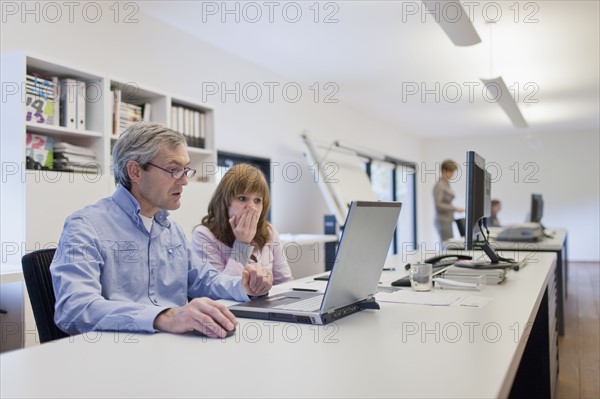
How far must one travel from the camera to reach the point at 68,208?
2793mm

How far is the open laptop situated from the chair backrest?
0.48 metres

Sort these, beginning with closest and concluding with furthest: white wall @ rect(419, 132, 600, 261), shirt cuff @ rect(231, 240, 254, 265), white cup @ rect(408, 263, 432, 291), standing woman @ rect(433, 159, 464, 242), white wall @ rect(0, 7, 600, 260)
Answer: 1. white cup @ rect(408, 263, 432, 291)
2. shirt cuff @ rect(231, 240, 254, 265)
3. white wall @ rect(0, 7, 600, 260)
4. standing woman @ rect(433, 159, 464, 242)
5. white wall @ rect(419, 132, 600, 261)

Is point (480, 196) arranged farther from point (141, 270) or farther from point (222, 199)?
point (141, 270)

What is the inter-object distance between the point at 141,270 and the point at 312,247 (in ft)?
11.5

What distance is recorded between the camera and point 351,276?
1383 mm

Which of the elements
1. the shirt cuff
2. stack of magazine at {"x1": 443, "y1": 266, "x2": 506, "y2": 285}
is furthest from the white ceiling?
stack of magazine at {"x1": 443, "y1": 266, "x2": 506, "y2": 285}

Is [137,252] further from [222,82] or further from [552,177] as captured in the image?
[552,177]

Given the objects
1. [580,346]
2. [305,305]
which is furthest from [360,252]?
[580,346]

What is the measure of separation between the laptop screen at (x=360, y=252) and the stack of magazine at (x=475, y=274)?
24.7 inches

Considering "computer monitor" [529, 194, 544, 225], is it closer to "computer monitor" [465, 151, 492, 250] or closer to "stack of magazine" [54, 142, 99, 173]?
"computer monitor" [465, 151, 492, 250]

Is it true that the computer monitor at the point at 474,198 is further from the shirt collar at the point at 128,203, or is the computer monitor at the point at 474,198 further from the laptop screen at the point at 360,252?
the shirt collar at the point at 128,203

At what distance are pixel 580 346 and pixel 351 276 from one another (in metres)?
3.09

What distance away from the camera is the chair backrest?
4.67 ft

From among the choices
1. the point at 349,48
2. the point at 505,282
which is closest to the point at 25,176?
the point at 505,282
